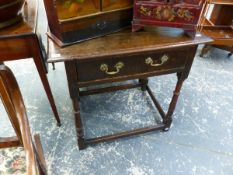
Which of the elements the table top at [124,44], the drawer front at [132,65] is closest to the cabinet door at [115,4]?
the table top at [124,44]

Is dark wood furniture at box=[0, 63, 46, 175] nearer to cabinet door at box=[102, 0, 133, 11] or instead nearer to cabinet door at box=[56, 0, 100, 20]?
cabinet door at box=[56, 0, 100, 20]

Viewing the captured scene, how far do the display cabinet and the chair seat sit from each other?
18.5 inches

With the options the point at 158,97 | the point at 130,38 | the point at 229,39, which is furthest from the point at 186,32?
the point at 229,39

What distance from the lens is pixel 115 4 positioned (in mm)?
929

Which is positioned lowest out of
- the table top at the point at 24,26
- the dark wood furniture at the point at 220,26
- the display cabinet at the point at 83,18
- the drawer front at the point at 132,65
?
the dark wood furniture at the point at 220,26

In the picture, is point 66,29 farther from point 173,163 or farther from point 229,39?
point 229,39

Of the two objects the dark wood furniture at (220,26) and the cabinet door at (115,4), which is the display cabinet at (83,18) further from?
the dark wood furniture at (220,26)

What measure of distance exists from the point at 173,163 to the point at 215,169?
248 mm

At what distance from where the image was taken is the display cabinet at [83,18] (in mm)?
830

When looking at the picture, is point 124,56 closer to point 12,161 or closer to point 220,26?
point 12,161

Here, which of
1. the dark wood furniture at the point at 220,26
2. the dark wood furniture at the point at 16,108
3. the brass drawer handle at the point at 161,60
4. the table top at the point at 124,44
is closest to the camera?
the dark wood furniture at the point at 16,108

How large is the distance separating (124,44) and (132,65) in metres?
0.11

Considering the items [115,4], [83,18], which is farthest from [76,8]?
[115,4]

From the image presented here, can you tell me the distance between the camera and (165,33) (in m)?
1.01
